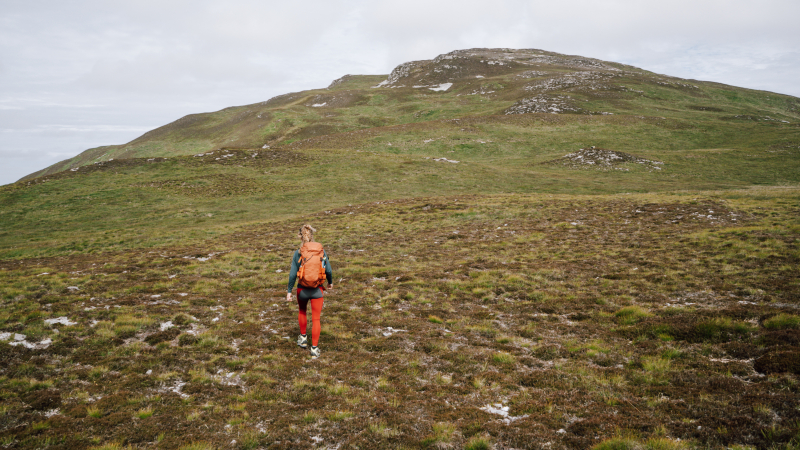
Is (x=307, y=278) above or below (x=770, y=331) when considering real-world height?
above

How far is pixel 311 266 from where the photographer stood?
38.3 ft

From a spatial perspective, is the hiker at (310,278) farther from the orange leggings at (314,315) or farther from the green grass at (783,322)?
the green grass at (783,322)

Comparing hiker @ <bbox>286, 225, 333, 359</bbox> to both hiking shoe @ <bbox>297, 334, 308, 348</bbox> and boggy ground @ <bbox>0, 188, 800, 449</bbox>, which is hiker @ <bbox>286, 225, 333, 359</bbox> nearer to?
A: hiking shoe @ <bbox>297, 334, 308, 348</bbox>

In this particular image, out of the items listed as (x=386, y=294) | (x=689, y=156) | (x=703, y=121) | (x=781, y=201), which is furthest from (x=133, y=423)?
→ (x=703, y=121)

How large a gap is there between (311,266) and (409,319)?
16.7 feet

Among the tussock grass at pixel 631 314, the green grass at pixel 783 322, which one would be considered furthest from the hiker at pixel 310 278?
the green grass at pixel 783 322

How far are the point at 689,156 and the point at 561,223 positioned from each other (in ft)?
146

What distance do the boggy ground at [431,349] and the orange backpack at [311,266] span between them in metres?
2.54

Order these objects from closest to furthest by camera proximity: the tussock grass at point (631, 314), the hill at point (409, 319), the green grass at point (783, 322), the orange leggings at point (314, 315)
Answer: the hill at point (409, 319), the green grass at point (783, 322), the orange leggings at point (314, 315), the tussock grass at point (631, 314)

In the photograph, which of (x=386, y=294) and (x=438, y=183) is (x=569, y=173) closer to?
(x=438, y=183)

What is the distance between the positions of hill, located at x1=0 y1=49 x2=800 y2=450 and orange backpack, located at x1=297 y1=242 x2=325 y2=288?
2.53 metres

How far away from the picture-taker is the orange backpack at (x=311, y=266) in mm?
11602

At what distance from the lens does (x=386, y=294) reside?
17.2 meters

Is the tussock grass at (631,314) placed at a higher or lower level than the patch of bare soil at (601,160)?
lower
